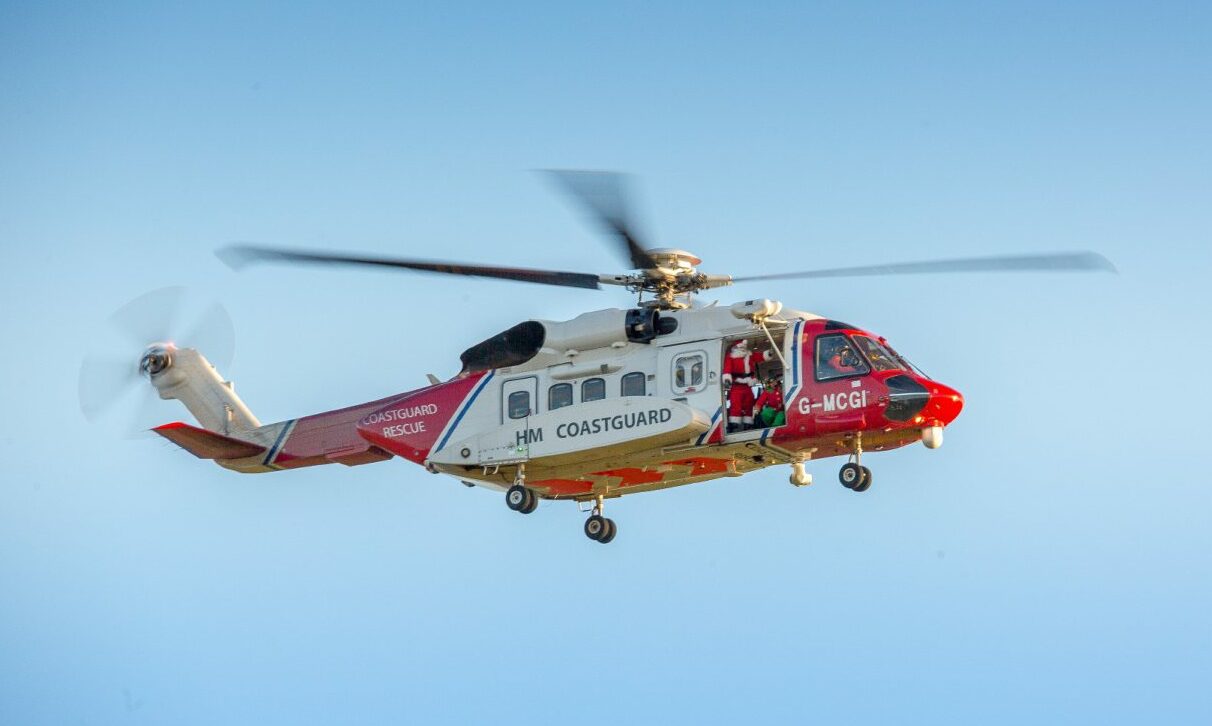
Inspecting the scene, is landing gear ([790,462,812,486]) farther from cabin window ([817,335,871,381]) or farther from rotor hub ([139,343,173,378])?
rotor hub ([139,343,173,378])

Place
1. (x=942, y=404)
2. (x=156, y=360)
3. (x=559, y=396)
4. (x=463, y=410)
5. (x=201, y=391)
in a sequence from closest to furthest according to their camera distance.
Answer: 1. (x=942, y=404)
2. (x=559, y=396)
3. (x=463, y=410)
4. (x=156, y=360)
5. (x=201, y=391)

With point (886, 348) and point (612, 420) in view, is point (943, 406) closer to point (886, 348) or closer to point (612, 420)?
point (886, 348)

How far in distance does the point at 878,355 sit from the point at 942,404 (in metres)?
1.02

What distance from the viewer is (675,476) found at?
22250 millimetres

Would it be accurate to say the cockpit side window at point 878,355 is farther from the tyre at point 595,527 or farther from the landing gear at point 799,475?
the tyre at point 595,527

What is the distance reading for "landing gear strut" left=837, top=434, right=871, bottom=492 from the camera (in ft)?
66.3

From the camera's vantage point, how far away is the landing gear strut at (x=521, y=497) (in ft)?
71.2

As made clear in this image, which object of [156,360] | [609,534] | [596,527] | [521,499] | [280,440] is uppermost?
[156,360]

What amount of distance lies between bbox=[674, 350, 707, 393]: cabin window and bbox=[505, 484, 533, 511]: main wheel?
255 cm

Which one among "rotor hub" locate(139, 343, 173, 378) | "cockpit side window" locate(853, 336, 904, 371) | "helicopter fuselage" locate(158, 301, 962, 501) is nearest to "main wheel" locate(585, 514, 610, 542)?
"helicopter fuselage" locate(158, 301, 962, 501)

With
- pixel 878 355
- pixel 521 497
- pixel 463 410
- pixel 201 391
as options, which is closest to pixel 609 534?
pixel 521 497

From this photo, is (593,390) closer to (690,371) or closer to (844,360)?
(690,371)

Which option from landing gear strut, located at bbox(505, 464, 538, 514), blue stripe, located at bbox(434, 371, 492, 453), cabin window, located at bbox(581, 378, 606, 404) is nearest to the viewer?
cabin window, located at bbox(581, 378, 606, 404)

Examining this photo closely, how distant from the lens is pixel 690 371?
20.9m
